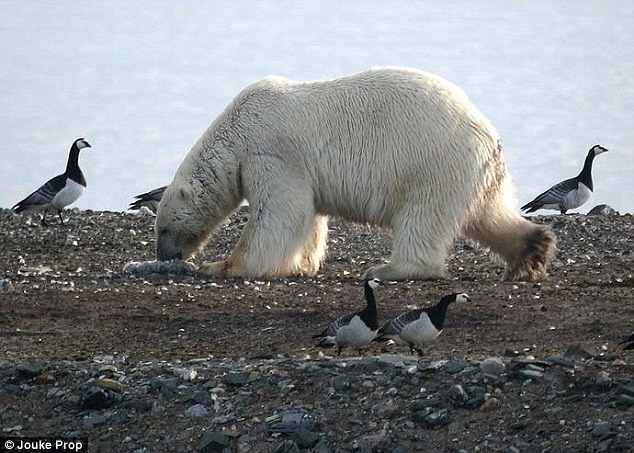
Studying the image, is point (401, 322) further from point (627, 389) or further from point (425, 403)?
point (627, 389)

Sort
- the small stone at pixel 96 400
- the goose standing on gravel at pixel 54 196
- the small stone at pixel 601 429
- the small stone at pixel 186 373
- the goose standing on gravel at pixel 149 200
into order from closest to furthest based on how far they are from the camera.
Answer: the small stone at pixel 601 429, the small stone at pixel 96 400, the small stone at pixel 186 373, the goose standing on gravel at pixel 54 196, the goose standing on gravel at pixel 149 200

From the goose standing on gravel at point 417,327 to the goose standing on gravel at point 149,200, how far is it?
980 cm

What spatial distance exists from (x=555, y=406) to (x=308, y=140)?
17.6 ft

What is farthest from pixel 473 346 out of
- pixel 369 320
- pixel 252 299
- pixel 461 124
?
pixel 461 124

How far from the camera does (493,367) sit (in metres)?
8.45

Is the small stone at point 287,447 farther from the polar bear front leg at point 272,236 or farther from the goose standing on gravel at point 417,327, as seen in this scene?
the polar bear front leg at point 272,236

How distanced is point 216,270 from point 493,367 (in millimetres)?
4857

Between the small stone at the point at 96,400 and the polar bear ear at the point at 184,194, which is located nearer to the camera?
the small stone at the point at 96,400

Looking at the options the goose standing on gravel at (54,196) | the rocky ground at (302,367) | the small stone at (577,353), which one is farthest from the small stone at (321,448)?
the goose standing on gravel at (54,196)

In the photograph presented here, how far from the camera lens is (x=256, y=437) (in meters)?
8.23

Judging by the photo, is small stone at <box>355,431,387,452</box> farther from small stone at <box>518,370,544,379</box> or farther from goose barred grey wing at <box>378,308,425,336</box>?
goose barred grey wing at <box>378,308,425,336</box>

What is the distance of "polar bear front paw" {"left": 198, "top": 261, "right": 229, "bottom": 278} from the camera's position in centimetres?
1290

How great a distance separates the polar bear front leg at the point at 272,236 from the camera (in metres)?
12.8

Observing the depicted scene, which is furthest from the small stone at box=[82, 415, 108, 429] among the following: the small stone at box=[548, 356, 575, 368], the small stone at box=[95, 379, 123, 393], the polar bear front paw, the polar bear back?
the polar bear back
